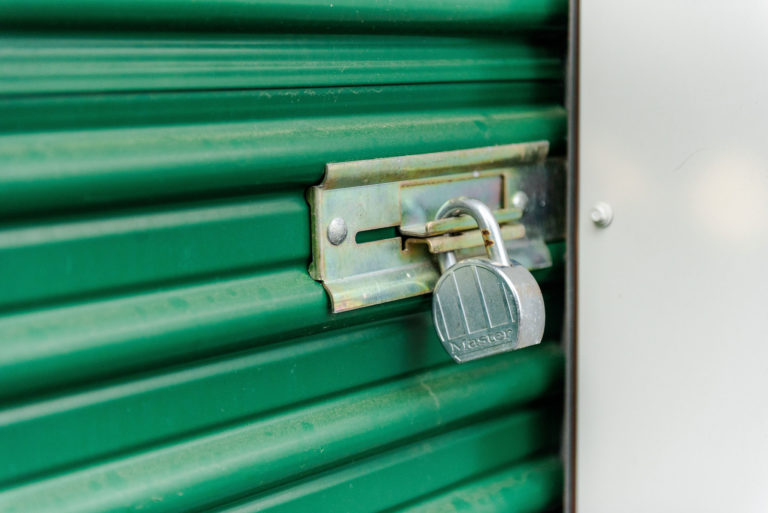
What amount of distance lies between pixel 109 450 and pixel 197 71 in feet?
1.67

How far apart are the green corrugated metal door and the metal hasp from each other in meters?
0.03

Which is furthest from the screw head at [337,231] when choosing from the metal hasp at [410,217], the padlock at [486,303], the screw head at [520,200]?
the screw head at [520,200]

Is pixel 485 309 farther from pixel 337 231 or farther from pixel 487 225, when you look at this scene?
pixel 337 231

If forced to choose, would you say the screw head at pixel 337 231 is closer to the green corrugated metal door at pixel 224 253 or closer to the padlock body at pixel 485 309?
the green corrugated metal door at pixel 224 253

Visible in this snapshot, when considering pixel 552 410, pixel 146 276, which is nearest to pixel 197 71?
pixel 146 276

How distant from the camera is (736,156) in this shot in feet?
4.42

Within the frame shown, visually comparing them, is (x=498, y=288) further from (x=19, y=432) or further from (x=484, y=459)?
(x=19, y=432)

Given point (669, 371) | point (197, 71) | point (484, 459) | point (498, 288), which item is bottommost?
point (484, 459)

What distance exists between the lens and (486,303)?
4.43 feet

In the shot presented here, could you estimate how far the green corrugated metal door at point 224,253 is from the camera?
43.5 inches

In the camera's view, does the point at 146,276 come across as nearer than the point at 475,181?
Yes

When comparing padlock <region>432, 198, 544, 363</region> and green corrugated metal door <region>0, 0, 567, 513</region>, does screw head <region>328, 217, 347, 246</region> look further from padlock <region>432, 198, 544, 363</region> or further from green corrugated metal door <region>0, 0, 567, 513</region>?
padlock <region>432, 198, 544, 363</region>

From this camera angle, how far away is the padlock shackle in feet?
4.48

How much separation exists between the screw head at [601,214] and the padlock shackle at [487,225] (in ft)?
0.73
